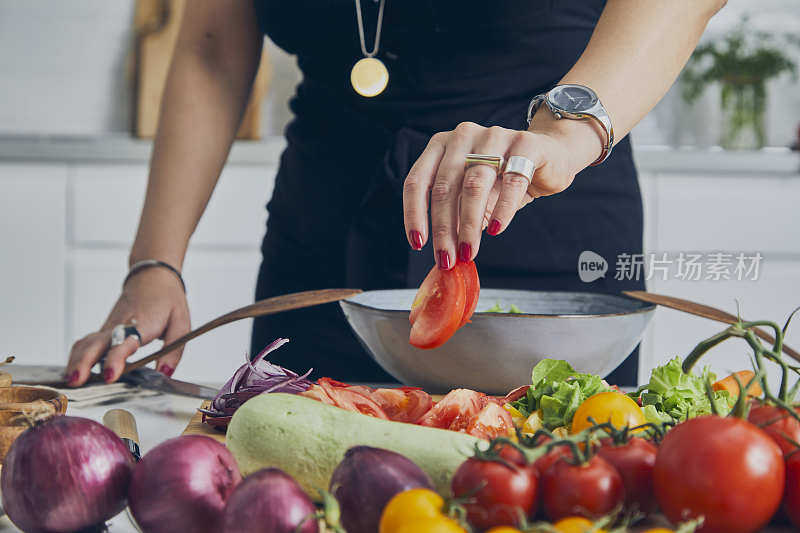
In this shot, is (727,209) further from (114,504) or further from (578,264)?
(114,504)

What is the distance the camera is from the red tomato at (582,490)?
0.45 m

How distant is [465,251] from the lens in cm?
73

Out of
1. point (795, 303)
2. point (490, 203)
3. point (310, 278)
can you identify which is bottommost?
point (795, 303)

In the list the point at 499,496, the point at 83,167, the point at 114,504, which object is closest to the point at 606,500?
the point at 499,496

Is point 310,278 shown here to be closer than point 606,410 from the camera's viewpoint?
No

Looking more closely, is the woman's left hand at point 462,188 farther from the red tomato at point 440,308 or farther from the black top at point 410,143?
the black top at point 410,143

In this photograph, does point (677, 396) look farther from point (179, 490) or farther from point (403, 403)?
point (179, 490)

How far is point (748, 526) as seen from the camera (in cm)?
46

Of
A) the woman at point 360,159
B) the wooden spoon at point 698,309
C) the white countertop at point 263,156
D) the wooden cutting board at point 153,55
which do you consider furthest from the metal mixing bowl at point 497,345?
the wooden cutting board at point 153,55

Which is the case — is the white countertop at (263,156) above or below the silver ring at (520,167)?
below

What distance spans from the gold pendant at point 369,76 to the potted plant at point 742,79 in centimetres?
167

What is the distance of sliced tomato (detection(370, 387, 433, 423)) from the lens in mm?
720

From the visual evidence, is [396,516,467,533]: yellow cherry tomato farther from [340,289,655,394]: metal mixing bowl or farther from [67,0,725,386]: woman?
[67,0,725,386]: woman

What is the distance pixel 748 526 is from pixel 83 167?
6.58ft
